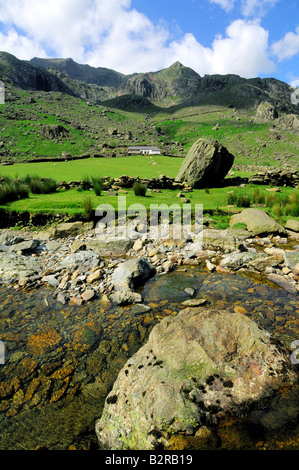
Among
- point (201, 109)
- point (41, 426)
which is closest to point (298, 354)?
point (41, 426)

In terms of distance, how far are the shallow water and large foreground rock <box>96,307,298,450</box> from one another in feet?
2.07

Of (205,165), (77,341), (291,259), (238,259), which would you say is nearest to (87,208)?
(238,259)

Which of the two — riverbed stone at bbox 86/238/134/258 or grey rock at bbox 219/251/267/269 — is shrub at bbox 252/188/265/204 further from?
riverbed stone at bbox 86/238/134/258

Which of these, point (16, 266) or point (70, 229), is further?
point (70, 229)

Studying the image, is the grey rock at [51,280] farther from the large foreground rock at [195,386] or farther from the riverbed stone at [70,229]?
the large foreground rock at [195,386]

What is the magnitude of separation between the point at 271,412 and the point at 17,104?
359 ft

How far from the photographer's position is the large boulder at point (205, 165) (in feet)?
69.5

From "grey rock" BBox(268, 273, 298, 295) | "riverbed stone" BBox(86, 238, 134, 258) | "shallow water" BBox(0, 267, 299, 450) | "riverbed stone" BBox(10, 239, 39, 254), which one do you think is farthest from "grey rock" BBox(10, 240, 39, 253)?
"grey rock" BBox(268, 273, 298, 295)

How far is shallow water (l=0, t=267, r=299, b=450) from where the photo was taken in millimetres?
3363

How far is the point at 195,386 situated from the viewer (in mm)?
3217

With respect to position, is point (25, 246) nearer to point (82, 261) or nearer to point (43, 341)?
point (82, 261)

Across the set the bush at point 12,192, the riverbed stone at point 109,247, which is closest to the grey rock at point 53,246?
the riverbed stone at point 109,247

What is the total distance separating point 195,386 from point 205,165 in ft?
67.3

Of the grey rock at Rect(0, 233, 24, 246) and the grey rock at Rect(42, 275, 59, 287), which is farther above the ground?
the grey rock at Rect(0, 233, 24, 246)
